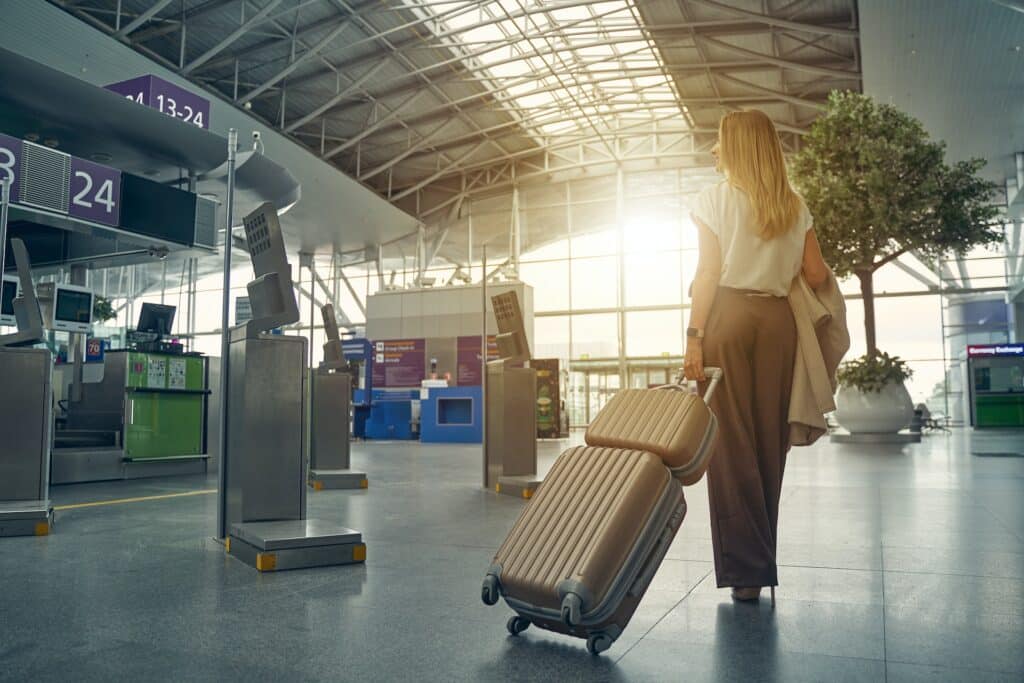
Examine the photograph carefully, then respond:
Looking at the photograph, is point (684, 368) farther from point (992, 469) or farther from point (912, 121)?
point (912, 121)

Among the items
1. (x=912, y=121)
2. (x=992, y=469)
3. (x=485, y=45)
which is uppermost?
(x=485, y=45)

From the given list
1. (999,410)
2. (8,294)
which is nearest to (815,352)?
(8,294)

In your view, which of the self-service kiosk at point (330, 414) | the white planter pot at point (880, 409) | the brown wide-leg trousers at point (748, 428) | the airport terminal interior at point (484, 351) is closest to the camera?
the airport terminal interior at point (484, 351)

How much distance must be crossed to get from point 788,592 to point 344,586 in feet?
4.91

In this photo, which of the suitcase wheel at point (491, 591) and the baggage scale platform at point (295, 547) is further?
the baggage scale platform at point (295, 547)

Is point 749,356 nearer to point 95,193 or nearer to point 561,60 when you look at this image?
point 95,193

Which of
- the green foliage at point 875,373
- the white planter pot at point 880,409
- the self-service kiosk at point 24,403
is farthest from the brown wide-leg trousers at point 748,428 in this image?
the white planter pot at point 880,409

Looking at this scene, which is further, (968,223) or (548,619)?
(968,223)

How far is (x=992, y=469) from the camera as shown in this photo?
22.7 feet

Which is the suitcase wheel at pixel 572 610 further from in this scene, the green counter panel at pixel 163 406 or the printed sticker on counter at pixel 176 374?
the printed sticker on counter at pixel 176 374

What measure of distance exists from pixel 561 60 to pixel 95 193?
1388 centimetres

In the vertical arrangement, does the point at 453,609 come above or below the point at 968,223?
below

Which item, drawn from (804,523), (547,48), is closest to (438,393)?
(547,48)

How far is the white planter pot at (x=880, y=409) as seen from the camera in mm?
11430
